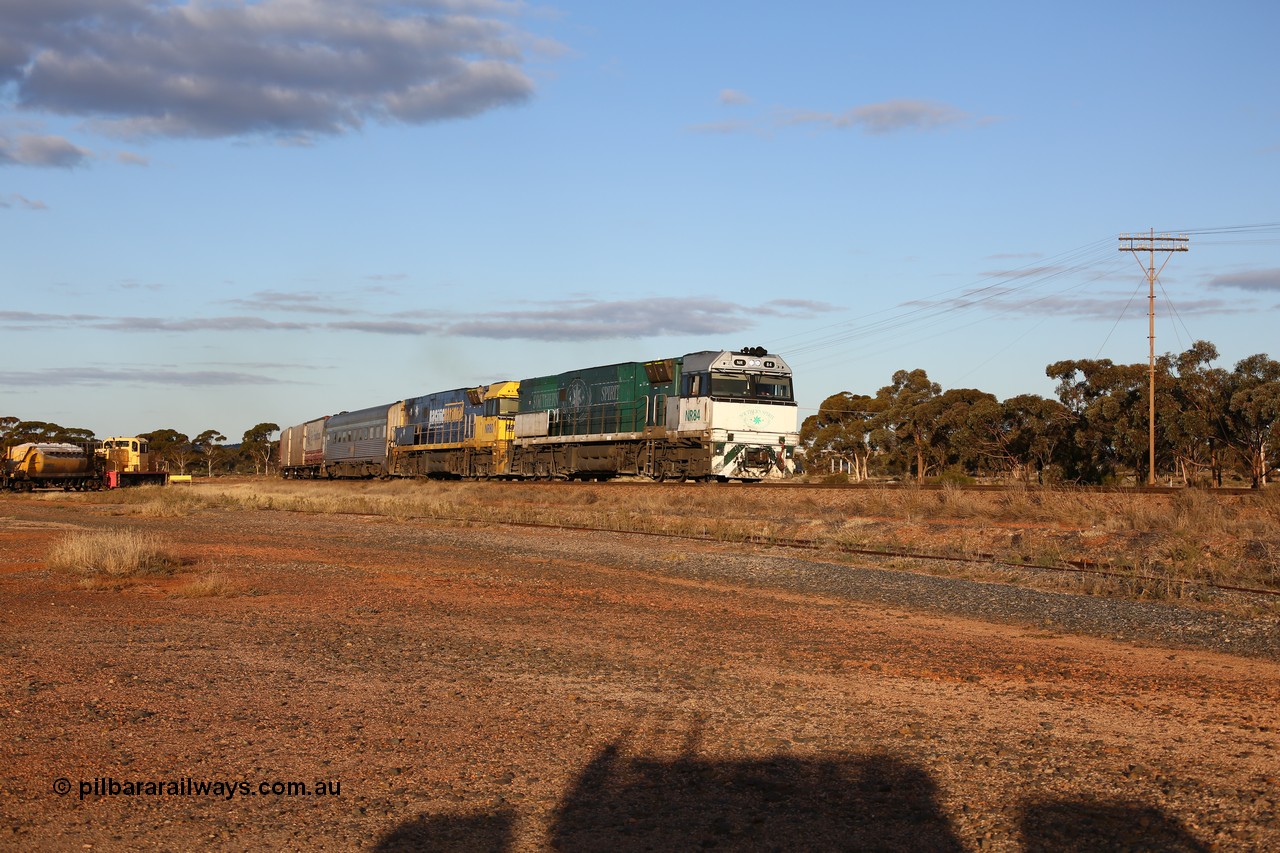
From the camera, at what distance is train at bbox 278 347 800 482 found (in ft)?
97.2

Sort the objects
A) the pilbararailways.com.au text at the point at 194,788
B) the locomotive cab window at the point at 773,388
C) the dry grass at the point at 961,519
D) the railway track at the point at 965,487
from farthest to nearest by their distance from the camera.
→ the locomotive cab window at the point at 773,388, the railway track at the point at 965,487, the dry grass at the point at 961,519, the pilbararailways.com.au text at the point at 194,788

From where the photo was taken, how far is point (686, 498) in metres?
28.2

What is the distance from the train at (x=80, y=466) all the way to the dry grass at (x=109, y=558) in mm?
37010

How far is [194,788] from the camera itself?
543 cm

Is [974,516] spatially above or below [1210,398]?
below

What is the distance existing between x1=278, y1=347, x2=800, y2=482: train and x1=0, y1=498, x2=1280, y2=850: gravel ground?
1613cm

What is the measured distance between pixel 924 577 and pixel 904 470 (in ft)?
173

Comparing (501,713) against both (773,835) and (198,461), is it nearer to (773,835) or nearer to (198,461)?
(773,835)

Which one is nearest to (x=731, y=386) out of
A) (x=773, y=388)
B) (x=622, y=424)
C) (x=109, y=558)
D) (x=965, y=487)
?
(x=773, y=388)

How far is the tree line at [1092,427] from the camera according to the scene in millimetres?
47906

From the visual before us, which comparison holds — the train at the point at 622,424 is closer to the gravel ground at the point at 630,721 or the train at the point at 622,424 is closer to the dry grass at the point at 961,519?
the dry grass at the point at 961,519

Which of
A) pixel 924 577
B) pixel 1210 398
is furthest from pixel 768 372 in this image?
pixel 1210 398

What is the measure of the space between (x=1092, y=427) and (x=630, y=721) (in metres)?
51.3

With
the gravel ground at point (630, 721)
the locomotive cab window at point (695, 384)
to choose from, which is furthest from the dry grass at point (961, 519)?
the gravel ground at point (630, 721)
